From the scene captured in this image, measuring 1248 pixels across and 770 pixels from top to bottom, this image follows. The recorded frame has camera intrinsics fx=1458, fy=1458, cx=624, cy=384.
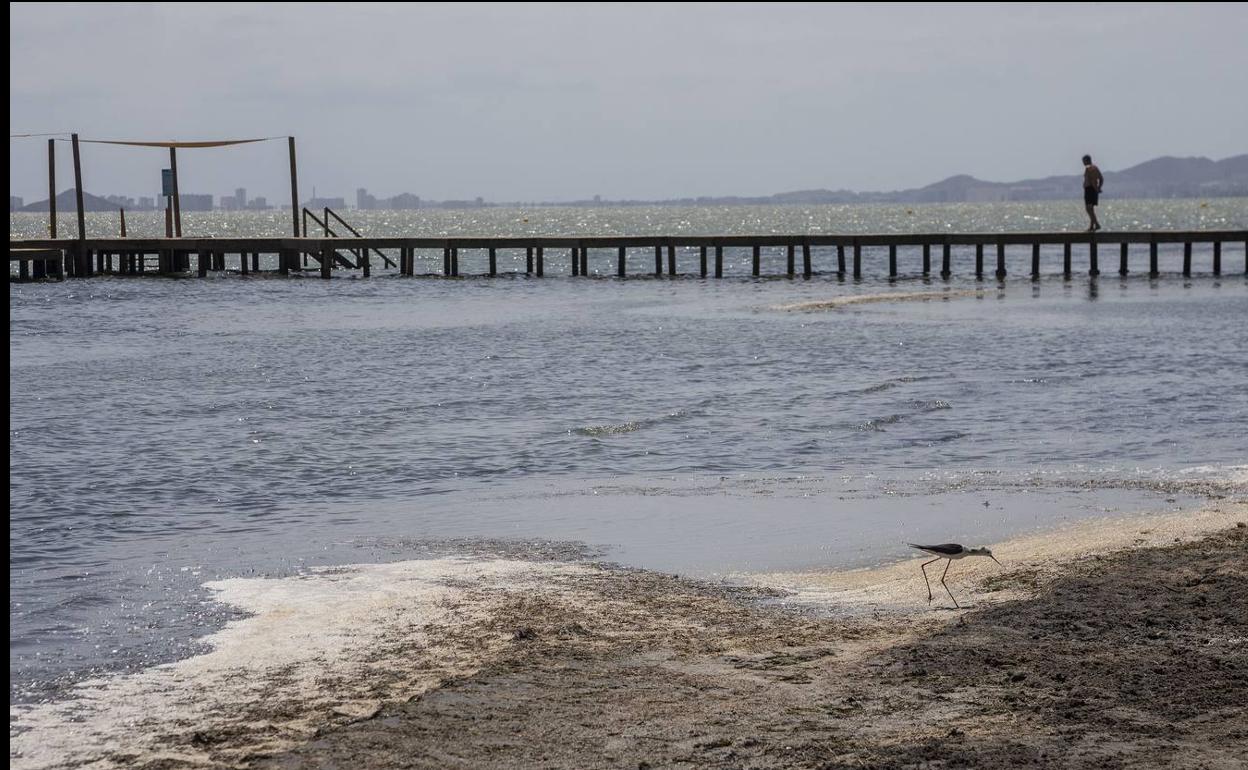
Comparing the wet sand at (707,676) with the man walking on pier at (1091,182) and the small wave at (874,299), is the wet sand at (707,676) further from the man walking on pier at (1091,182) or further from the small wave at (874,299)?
the man walking on pier at (1091,182)

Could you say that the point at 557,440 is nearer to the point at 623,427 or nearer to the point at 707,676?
the point at 623,427

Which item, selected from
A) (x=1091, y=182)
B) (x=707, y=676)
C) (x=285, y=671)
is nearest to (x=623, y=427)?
(x=285, y=671)

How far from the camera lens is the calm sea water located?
9.37 meters

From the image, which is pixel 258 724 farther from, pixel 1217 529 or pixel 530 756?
pixel 1217 529

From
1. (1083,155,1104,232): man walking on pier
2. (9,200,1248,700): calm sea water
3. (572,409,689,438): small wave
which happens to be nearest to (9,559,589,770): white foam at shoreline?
(9,200,1248,700): calm sea water

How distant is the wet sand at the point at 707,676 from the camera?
17.1 feet

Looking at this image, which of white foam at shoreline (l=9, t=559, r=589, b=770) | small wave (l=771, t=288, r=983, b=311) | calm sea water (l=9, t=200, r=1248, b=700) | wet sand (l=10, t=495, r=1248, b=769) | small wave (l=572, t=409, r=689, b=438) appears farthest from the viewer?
small wave (l=771, t=288, r=983, b=311)

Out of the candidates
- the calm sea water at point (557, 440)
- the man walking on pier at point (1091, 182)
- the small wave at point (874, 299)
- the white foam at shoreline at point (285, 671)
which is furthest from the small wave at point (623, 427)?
the man walking on pier at point (1091, 182)

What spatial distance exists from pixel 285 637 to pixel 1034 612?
142 inches

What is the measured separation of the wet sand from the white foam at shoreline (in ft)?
0.05

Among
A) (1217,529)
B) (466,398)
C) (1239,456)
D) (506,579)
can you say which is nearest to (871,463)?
(1239,456)

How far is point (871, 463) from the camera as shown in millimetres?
12961

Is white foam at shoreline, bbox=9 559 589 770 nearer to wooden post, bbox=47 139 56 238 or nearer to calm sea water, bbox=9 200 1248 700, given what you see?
calm sea water, bbox=9 200 1248 700

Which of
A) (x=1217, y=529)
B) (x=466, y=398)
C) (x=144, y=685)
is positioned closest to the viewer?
(x=144, y=685)
